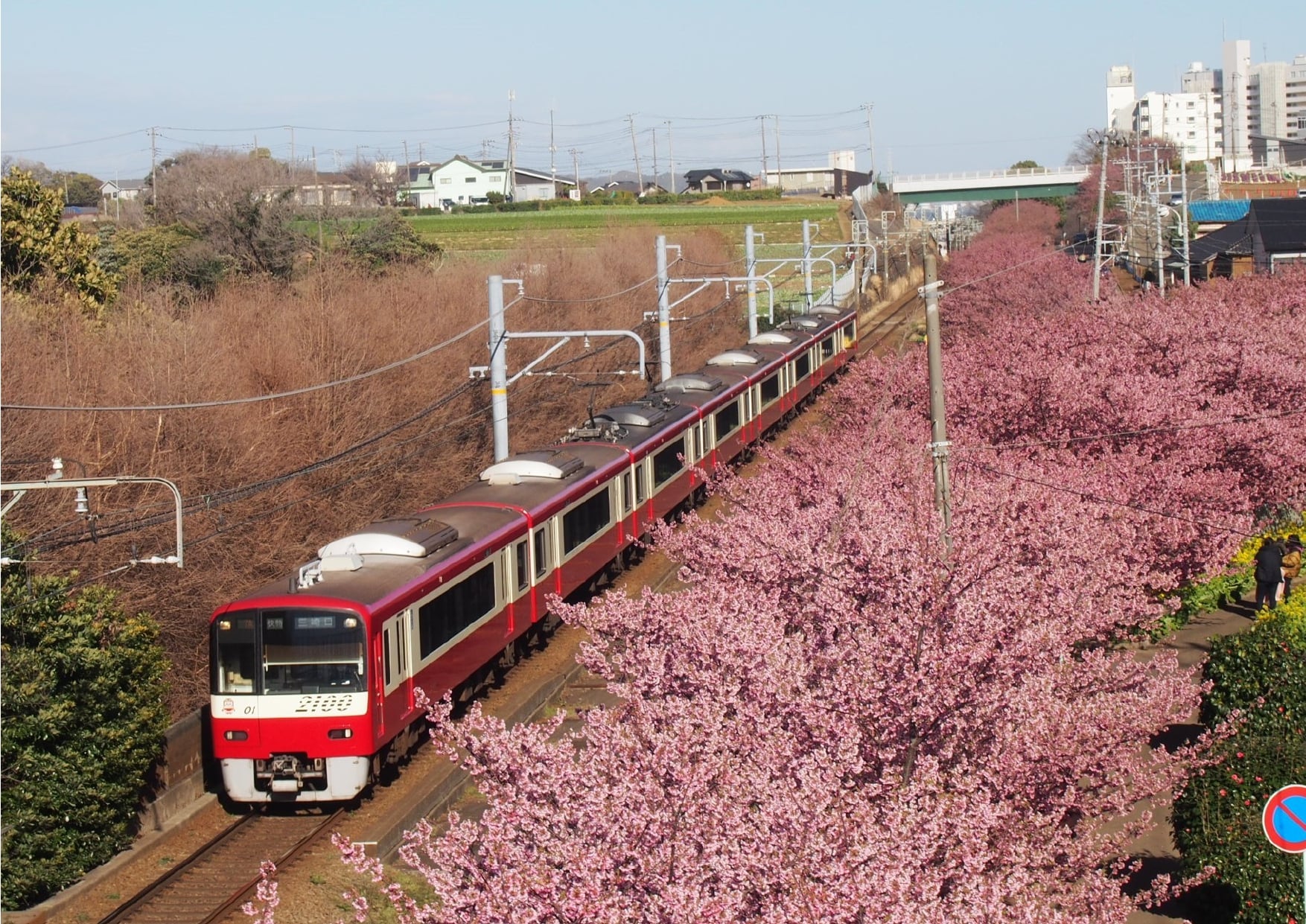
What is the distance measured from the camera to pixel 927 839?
5.73 m

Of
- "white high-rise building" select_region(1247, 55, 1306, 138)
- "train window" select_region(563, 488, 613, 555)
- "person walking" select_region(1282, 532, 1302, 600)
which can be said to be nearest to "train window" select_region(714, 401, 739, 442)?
"train window" select_region(563, 488, 613, 555)

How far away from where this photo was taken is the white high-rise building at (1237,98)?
148m

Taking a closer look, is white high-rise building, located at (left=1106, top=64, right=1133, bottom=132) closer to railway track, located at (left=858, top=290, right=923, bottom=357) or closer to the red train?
railway track, located at (left=858, top=290, right=923, bottom=357)

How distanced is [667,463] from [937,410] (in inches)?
378

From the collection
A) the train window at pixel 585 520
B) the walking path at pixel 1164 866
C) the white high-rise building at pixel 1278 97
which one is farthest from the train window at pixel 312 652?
the white high-rise building at pixel 1278 97

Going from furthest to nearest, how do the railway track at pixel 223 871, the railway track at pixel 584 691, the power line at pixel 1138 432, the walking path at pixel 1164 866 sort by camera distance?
the power line at pixel 1138 432 < the railway track at pixel 584 691 < the railway track at pixel 223 871 < the walking path at pixel 1164 866

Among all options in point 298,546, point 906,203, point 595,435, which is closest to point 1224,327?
point 595,435

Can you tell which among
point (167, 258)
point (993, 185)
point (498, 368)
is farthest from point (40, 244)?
point (993, 185)

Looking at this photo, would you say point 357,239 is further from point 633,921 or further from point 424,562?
point 633,921

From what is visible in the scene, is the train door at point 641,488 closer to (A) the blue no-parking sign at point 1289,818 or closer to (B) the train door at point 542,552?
(B) the train door at point 542,552

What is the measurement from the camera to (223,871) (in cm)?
1082

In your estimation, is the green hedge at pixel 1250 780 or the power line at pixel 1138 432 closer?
the green hedge at pixel 1250 780

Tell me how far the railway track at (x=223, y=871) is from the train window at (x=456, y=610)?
167 cm

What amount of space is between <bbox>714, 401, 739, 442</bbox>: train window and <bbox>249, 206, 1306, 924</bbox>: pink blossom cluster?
22.9ft
